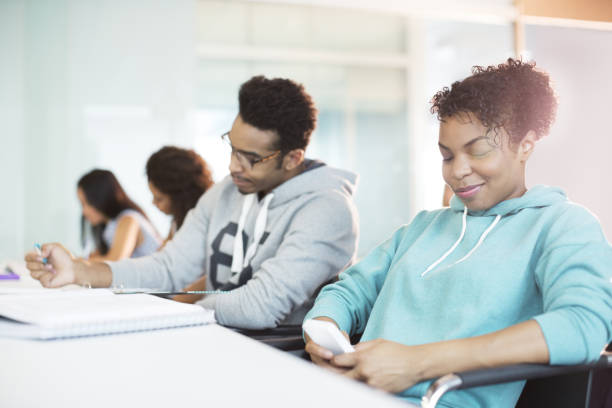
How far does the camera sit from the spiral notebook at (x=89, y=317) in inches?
37.6

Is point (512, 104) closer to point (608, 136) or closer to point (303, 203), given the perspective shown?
point (303, 203)

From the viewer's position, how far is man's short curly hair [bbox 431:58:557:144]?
4.29 ft

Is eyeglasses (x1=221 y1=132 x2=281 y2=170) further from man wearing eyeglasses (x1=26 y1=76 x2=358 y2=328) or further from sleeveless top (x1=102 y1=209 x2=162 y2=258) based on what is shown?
sleeveless top (x1=102 y1=209 x2=162 y2=258)

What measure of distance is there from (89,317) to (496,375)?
0.66 metres

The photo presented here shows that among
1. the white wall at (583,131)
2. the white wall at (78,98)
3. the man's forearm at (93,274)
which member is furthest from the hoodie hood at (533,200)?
the white wall at (78,98)

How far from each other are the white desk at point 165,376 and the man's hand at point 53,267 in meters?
0.87

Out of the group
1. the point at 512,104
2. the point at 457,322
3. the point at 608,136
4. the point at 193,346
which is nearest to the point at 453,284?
the point at 457,322

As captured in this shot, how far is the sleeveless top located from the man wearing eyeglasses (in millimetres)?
1313

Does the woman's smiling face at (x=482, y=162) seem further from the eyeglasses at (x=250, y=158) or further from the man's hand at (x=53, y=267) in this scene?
the man's hand at (x=53, y=267)

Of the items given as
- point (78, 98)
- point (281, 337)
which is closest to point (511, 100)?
point (281, 337)

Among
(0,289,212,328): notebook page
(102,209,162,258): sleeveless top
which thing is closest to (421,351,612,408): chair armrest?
(0,289,212,328): notebook page

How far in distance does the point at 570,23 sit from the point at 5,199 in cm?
421

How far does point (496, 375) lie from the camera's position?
997 mm

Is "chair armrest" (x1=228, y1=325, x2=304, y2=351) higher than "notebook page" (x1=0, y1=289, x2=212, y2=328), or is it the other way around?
"notebook page" (x1=0, y1=289, x2=212, y2=328)
